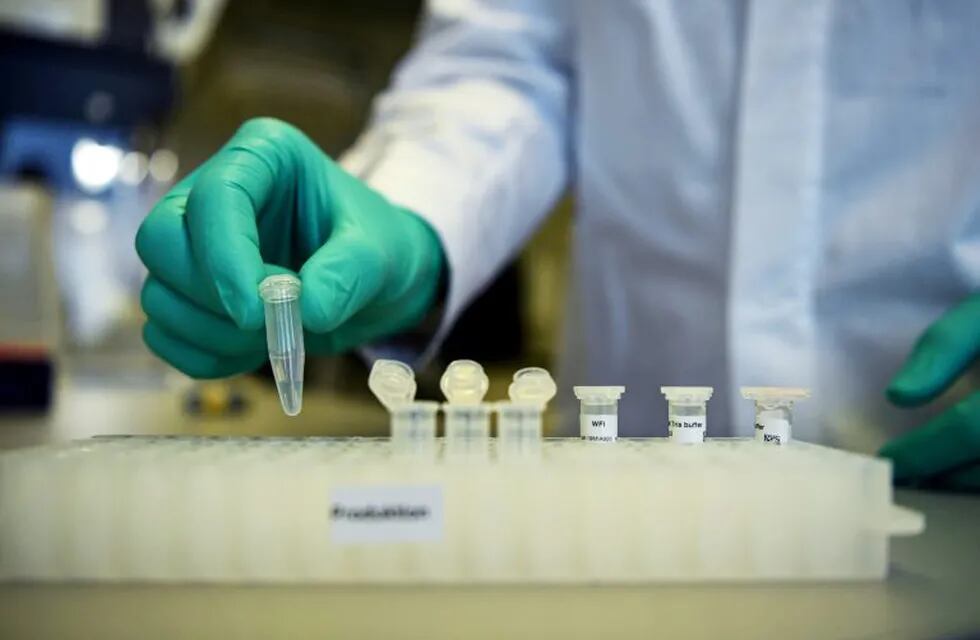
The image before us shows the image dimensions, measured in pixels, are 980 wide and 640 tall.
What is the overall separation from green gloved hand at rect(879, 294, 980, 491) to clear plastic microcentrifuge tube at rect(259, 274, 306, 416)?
492 mm

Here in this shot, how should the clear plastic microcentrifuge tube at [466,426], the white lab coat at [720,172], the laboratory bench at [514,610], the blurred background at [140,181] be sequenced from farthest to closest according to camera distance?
the blurred background at [140,181], the white lab coat at [720,172], the clear plastic microcentrifuge tube at [466,426], the laboratory bench at [514,610]

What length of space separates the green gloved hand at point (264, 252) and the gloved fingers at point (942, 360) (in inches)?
18.0

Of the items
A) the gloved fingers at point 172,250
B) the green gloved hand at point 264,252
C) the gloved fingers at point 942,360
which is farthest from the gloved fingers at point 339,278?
the gloved fingers at point 942,360

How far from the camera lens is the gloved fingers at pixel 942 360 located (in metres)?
0.75

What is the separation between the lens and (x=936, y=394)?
2.49 feet

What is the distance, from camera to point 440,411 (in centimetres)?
54

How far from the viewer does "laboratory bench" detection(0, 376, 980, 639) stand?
0.39m

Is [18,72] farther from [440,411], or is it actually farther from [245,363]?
[440,411]

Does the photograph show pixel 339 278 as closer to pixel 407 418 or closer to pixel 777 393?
pixel 407 418

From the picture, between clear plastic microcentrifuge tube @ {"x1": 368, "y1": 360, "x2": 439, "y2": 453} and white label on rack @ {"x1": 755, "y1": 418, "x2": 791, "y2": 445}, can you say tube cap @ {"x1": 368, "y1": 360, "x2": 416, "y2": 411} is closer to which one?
clear plastic microcentrifuge tube @ {"x1": 368, "y1": 360, "x2": 439, "y2": 453}

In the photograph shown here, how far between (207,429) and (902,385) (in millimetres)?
946

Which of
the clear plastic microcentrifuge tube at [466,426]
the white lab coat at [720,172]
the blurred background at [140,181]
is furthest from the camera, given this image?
the blurred background at [140,181]

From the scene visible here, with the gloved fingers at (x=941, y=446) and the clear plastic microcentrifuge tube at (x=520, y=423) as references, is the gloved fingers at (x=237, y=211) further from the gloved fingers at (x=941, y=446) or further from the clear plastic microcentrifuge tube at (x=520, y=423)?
the gloved fingers at (x=941, y=446)

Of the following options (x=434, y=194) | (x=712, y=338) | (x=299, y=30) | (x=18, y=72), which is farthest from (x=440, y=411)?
(x=299, y=30)
